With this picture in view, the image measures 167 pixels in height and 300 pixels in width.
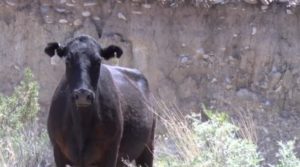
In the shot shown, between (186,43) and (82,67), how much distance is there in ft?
21.1

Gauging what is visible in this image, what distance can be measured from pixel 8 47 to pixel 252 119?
13.4 feet

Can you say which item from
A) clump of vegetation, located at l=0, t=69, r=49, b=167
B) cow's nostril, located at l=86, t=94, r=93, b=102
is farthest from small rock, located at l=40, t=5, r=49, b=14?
cow's nostril, located at l=86, t=94, r=93, b=102

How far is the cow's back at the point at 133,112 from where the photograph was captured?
1004cm

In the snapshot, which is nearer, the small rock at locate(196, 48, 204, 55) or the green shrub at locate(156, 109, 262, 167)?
the green shrub at locate(156, 109, 262, 167)

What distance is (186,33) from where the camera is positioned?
1503 cm

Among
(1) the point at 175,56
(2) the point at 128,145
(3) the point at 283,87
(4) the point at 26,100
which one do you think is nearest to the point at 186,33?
(1) the point at 175,56

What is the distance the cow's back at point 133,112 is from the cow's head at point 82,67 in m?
1.13

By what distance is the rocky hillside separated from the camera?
14.8 metres

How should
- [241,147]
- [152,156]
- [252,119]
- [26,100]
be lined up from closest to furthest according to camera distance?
[241,147], [152,156], [26,100], [252,119]

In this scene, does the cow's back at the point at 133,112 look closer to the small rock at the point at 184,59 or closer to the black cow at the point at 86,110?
the black cow at the point at 86,110

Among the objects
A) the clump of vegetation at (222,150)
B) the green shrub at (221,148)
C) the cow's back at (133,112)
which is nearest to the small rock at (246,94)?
the cow's back at (133,112)

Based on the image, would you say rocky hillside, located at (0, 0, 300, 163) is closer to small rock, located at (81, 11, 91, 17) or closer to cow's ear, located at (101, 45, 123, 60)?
small rock, located at (81, 11, 91, 17)

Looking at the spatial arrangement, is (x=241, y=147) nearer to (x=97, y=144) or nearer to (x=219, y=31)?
(x=97, y=144)

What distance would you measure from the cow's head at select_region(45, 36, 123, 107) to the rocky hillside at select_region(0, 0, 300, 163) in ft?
18.9
